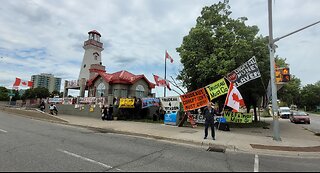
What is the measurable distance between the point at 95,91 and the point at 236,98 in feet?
73.3

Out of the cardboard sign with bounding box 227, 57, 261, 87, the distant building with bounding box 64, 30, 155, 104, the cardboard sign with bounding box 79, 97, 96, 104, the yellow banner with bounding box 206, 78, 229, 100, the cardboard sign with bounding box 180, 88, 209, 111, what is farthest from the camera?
the distant building with bounding box 64, 30, 155, 104

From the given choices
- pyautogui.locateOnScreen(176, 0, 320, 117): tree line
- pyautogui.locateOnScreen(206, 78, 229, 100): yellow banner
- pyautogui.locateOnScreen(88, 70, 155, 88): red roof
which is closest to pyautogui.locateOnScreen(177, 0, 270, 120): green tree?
pyautogui.locateOnScreen(176, 0, 320, 117): tree line

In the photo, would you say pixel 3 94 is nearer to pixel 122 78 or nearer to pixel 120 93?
pixel 120 93

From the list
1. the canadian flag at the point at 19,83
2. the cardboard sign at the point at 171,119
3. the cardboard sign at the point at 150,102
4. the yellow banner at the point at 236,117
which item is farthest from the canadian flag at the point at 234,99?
the canadian flag at the point at 19,83

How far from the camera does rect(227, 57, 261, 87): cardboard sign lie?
14.6 m

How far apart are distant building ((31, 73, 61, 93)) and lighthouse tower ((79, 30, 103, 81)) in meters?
68.0

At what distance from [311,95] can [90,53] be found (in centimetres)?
7946

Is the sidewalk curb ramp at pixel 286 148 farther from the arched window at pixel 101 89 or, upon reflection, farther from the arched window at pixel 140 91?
the arched window at pixel 101 89

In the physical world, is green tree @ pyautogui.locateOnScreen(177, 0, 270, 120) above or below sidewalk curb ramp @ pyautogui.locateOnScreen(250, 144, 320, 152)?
above

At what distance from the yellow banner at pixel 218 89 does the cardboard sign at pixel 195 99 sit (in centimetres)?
70

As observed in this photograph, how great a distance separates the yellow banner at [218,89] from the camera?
51.8 feet

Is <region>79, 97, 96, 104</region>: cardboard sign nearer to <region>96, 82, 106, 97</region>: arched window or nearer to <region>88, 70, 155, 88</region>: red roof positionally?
<region>96, 82, 106, 97</region>: arched window

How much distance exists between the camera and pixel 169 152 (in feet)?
29.8

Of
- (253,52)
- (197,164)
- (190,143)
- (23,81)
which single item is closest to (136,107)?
(253,52)
